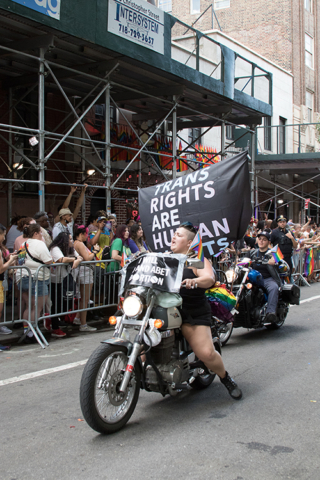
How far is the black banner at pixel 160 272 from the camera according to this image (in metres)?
4.00

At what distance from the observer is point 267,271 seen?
7891 mm

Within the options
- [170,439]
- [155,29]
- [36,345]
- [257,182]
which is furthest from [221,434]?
[257,182]

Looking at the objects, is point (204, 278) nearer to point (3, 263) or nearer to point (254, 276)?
point (254, 276)

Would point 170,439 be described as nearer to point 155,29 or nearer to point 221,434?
point 221,434

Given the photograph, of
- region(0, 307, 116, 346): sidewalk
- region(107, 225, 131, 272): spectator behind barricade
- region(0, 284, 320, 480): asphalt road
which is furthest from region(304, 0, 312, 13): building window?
region(0, 284, 320, 480): asphalt road

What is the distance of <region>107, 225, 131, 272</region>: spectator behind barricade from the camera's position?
8617 millimetres

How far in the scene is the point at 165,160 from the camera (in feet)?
58.3

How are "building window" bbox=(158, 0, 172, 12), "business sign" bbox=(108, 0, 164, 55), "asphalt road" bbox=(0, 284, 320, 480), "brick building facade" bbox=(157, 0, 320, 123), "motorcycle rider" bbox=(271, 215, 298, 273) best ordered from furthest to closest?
"building window" bbox=(158, 0, 172, 12) → "brick building facade" bbox=(157, 0, 320, 123) → "motorcycle rider" bbox=(271, 215, 298, 273) → "business sign" bbox=(108, 0, 164, 55) → "asphalt road" bbox=(0, 284, 320, 480)

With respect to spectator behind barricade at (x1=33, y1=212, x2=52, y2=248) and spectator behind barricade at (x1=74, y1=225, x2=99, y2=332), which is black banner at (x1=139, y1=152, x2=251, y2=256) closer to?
spectator behind barricade at (x1=74, y1=225, x2=99, y2=332)

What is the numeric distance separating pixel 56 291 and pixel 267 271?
3399mm

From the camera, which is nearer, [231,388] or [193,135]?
[231,388]

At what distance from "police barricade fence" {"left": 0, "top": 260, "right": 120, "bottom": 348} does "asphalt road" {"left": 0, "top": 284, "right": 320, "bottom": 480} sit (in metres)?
1.20

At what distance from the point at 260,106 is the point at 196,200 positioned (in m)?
12.9

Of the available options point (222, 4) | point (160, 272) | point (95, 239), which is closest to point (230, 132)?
point (222, 4)
